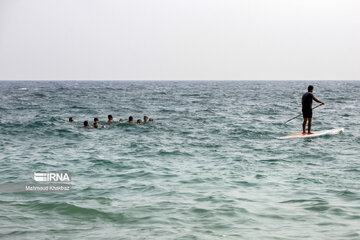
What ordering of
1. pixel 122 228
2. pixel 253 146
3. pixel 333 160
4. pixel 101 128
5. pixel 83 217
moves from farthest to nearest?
pixel 101 128
pixel 253 146
pixel 333 160
pixel 83 217
pixel 122 228

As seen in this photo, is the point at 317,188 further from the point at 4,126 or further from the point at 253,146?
the point at 4,126

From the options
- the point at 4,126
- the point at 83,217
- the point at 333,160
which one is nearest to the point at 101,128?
the point at 4,126

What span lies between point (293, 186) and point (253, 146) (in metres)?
6.20

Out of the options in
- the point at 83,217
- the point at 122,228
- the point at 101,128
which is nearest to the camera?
the point at 122,228

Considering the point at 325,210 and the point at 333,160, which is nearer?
the point at 325,210

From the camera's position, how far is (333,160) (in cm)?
1245

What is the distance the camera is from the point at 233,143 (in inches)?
639

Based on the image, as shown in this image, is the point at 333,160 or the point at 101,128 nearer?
the point at 333,160

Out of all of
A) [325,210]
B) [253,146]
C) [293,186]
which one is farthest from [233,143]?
[325,210]

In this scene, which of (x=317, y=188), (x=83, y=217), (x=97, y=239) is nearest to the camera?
(x=97, y=239)

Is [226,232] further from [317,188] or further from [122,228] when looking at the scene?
[317,188]

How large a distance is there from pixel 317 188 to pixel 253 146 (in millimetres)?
6418

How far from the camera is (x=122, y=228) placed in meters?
6.73

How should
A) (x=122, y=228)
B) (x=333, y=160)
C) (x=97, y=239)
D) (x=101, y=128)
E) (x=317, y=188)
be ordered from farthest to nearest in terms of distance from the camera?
(x=101, y=128) → (x=333, y=160) → (x=317, y=188) → (x=122, y=228) → (x=97, y=239)
